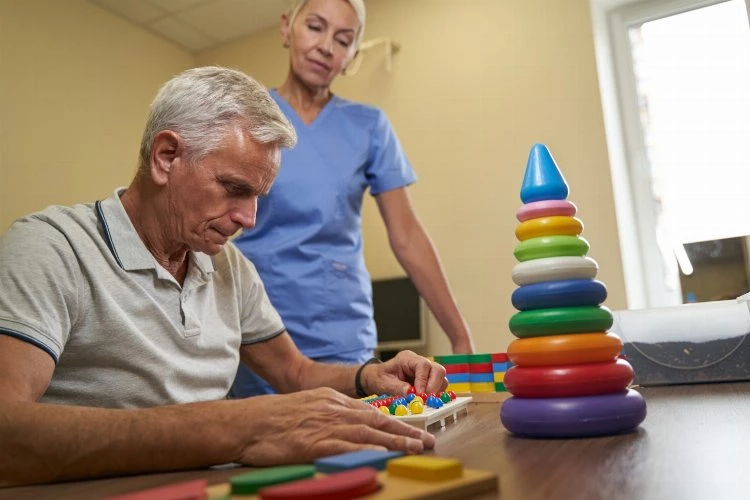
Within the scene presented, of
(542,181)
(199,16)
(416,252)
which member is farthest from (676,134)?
(199,16)

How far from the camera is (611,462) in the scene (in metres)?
0.57

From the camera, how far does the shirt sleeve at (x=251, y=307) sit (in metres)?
1.25

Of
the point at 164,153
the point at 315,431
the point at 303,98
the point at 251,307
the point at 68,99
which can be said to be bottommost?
the point at 315,431

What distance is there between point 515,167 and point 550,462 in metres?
1.99

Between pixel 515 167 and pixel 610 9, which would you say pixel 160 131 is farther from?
pixel 610 9

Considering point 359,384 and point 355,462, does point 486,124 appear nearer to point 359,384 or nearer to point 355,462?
point 359,384

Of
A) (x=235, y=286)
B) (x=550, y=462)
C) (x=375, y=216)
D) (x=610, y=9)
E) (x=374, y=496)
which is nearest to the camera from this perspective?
(x=374, y=496)

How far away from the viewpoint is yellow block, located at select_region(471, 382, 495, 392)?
4.05ft

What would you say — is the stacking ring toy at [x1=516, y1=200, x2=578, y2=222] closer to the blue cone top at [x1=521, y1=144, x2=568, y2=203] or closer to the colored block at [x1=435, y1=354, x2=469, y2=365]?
the blue cone top at [x1=521, y1=144, x2=568, y2=203]

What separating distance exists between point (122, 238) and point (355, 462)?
0.63 m

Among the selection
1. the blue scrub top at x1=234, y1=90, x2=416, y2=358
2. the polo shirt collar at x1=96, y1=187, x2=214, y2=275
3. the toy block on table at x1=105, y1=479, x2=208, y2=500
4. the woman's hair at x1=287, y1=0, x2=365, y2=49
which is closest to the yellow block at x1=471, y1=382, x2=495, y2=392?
the blue scrub top at x1=234, y1=90, x2=416, y2=358

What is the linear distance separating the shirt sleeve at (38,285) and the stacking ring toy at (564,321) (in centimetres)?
59

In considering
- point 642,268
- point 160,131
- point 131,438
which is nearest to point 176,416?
point 131,438

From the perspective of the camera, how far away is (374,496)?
42cm
